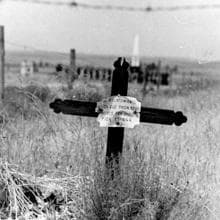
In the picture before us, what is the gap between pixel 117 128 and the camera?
2654mm

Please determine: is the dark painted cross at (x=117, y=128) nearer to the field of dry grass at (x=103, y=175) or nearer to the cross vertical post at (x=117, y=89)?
the cross vertical post at (x=117, y=89)

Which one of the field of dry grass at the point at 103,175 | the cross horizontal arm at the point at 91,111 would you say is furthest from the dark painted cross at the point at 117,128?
the field of dry grass at the point at 103,175

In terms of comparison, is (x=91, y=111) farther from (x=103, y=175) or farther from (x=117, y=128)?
(x=103, y=175)

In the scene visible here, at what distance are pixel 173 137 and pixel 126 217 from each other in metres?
1.79

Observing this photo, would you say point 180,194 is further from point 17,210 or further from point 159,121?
point 17,210

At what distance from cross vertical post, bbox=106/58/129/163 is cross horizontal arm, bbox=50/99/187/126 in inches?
7.5

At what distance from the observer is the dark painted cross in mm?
2627

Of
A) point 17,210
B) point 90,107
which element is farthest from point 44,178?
point 90,107

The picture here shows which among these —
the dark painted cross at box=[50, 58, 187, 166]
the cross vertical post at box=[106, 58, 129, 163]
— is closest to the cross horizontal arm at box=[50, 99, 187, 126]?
the dark painted cross at box=[50, 58, 187, 166]

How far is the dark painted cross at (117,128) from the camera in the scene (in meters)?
2.63

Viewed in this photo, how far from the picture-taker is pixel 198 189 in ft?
8.27

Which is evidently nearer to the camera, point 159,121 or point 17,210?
point 17,210

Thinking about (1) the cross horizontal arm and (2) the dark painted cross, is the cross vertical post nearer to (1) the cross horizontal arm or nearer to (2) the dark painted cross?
(2) the dark painted cross

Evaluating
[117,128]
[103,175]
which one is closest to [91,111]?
[117,128]
